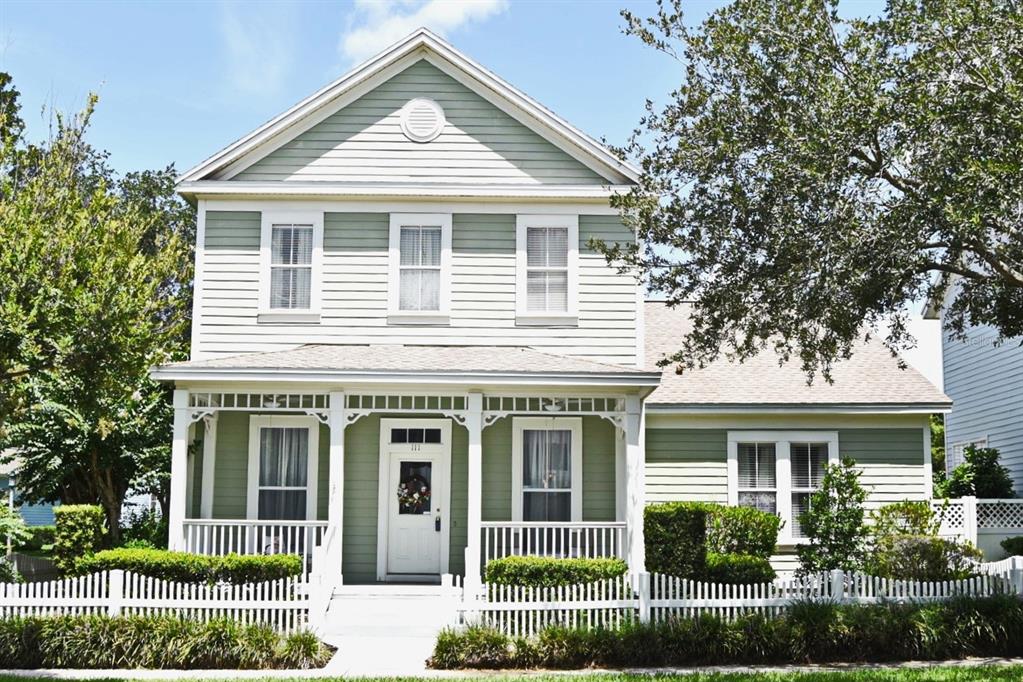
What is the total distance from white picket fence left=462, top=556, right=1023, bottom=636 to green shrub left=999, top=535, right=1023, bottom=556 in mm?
6675

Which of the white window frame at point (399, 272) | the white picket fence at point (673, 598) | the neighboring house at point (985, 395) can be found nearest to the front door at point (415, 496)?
the white window frame at point (399, 272)

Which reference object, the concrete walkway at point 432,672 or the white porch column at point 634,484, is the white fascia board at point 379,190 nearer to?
the white porch column at point 634,484

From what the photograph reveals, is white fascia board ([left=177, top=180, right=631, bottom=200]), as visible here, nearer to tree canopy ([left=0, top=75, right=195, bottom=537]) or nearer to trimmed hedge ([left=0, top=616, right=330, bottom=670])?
tree canopy ([left=0, top=75, right=195, bottom=537])

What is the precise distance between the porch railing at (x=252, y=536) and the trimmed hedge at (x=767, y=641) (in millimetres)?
3973

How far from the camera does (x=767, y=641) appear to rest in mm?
13688

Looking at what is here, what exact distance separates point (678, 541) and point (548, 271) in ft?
16.8

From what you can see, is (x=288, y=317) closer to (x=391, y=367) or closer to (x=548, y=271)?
(x=391, y=367)

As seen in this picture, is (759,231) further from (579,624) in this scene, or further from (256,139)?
(256,139)

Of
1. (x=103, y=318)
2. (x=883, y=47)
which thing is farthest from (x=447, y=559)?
(x=883, y=47)

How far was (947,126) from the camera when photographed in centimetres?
1138

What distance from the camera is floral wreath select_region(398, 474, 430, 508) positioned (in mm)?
18938

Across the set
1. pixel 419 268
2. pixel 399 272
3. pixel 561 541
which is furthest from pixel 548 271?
pixel 561 541

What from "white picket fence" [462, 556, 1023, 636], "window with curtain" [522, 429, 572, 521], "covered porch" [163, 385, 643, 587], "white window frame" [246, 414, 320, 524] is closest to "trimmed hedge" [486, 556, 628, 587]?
"white picket fence" [462, 556, 1023, 636]

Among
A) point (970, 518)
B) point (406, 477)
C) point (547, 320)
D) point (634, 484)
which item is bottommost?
point (970, 518)
